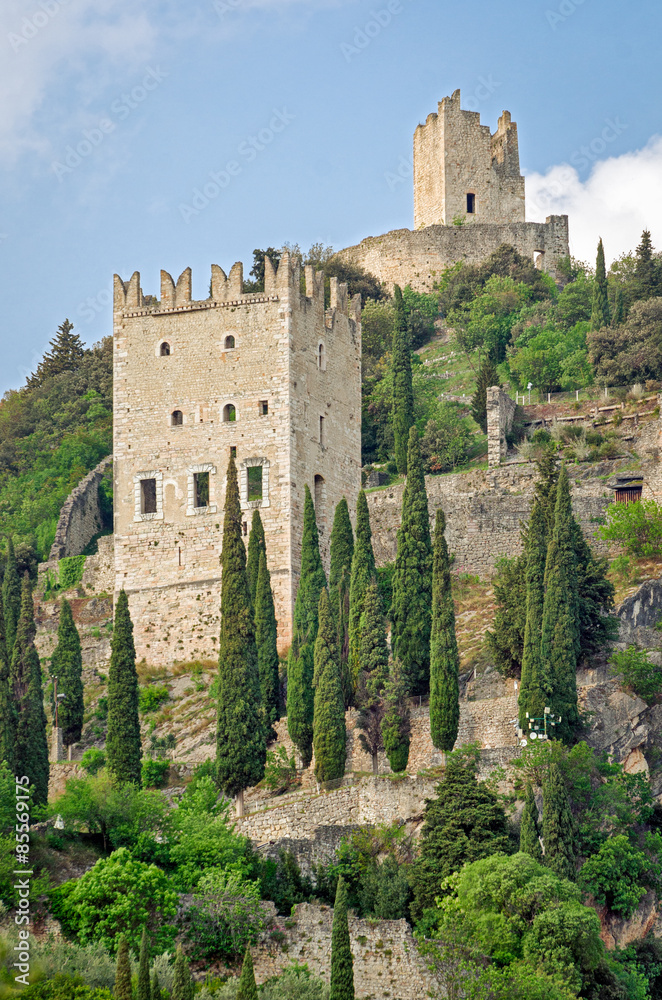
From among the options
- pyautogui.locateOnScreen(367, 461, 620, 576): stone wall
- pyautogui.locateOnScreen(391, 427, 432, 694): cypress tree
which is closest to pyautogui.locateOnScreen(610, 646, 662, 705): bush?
pyautogui.locateOnScreen(391, 427, 432, 694): cypress tree

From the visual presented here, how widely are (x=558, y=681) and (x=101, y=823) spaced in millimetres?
10226

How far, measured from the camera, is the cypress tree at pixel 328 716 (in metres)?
41.0

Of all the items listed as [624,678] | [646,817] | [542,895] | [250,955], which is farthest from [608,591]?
[250,955]

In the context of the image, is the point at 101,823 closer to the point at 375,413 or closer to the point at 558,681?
the point at 558,681

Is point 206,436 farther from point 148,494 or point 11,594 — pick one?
point 11,594

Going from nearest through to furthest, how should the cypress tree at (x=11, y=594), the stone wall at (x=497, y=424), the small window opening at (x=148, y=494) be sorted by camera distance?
the small window opening at (x=148, y=494) → the cypress tree at (x=11, y=594) → the stone wall at (x=497, y=424)

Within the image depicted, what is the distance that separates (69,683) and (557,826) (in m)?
16.1

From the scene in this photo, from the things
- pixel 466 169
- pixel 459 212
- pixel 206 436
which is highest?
pixel 466 169

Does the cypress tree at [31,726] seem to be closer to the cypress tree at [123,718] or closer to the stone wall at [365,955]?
the cypress tree at [123,718]

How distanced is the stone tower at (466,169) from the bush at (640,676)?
34716mm

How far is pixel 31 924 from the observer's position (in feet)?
112

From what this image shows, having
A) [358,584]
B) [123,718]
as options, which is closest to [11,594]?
[358,584]

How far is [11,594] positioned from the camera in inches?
2112

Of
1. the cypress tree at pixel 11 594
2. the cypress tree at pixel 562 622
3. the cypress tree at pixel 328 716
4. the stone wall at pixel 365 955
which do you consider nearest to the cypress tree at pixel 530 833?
the stone wall at pixel 365 955
